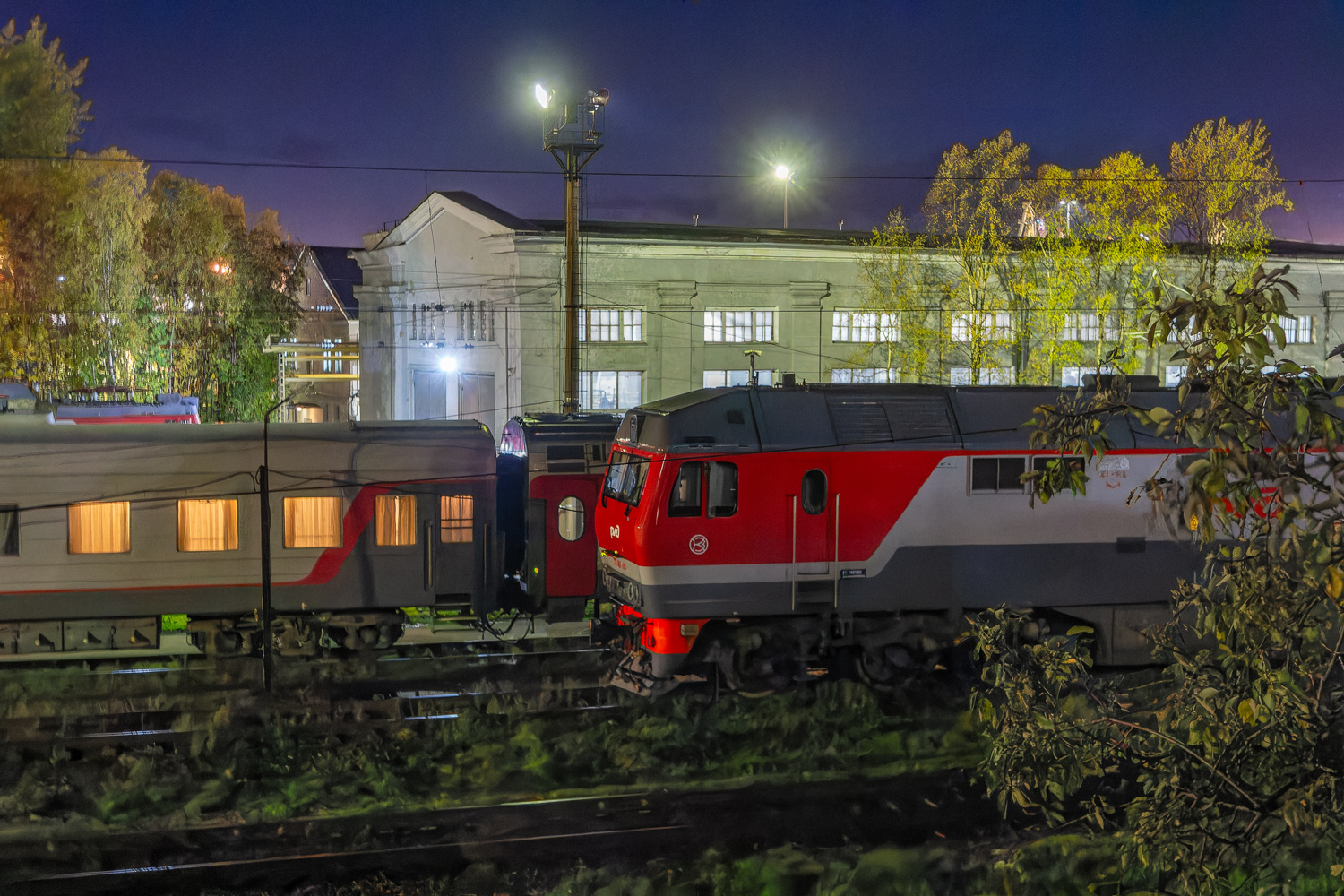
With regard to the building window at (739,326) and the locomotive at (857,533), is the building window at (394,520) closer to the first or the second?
the locomotive at (857,533)

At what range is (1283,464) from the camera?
4.22 metres

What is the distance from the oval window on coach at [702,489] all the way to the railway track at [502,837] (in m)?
3.51

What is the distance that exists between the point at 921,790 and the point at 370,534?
378 inches

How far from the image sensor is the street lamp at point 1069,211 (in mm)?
31672

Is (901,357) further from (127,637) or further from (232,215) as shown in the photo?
(232,215)

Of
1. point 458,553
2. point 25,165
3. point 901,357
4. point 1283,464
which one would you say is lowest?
point 458,553

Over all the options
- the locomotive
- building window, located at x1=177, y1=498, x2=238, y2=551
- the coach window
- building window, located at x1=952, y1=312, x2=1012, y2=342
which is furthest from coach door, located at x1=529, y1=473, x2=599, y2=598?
building window, located at x1=952, y1=312, x2=1012, y2=342

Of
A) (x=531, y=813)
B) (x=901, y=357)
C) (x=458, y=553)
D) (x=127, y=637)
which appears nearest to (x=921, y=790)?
(x=531, y=813)

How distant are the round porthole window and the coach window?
180 inches

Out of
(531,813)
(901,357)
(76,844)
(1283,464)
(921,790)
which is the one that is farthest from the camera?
(901,357)

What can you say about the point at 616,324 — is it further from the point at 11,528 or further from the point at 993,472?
the point at 993,472

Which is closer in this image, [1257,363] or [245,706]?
[1257,363]

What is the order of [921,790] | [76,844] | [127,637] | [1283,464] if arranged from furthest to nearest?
1. [127,637]
2. [921,790]
3. [76,844]
4. [1283,464]

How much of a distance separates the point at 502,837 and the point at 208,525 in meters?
8.50
